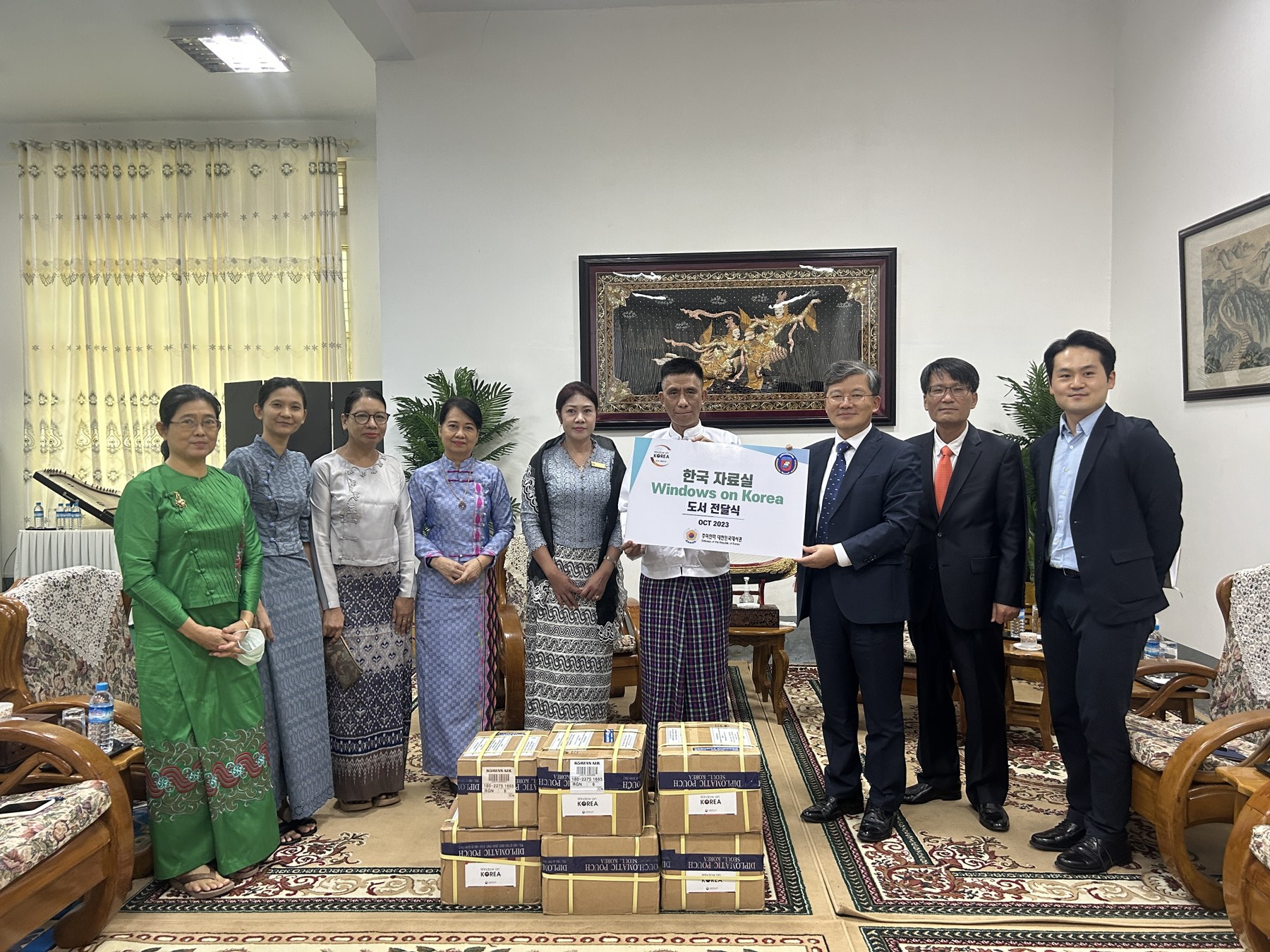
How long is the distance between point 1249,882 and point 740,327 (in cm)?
439

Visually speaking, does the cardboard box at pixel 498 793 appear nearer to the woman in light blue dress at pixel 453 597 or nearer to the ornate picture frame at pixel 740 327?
the woman in light blue dress at pixel 453 597

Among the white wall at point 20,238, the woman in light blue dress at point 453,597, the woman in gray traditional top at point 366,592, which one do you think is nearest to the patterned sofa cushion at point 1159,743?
the woman in light blue dress at point 453,597

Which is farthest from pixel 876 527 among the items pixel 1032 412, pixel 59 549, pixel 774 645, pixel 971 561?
pixel 59 549

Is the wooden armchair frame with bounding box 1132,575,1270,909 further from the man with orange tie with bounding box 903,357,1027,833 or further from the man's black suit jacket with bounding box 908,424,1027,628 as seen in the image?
the man's black suit jacket with bounding box 908,424,1027,628

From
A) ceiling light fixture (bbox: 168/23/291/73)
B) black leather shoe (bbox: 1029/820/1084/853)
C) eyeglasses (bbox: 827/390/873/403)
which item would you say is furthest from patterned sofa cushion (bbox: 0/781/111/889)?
ceiling light fixture (bbox: 168/23/291/73)

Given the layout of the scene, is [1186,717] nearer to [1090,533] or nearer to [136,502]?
[1090,533]

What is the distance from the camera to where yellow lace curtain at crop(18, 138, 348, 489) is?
755 cm

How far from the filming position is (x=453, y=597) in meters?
3.42

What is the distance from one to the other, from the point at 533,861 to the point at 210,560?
4.53ft

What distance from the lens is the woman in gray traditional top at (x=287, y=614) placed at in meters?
3.01

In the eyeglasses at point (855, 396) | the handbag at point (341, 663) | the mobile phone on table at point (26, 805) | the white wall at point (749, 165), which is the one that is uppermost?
the white wall at point (749, 165)

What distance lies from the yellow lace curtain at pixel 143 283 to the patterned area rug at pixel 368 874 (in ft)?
17.2

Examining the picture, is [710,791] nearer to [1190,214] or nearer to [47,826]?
[47,826]

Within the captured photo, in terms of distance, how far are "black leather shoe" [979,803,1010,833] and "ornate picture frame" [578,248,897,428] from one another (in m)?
3.27
